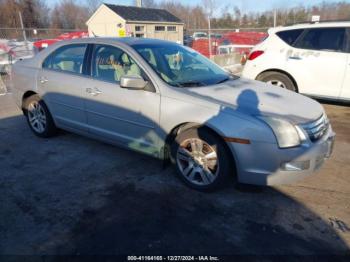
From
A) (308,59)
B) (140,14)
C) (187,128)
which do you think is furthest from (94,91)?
(140,14)

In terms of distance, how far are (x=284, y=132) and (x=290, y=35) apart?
169 inches

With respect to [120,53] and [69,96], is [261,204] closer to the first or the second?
[120,53]

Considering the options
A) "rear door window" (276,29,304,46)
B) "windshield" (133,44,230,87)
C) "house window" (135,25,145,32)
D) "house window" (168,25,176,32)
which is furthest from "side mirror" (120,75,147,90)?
"house window" (168,25,176,32)

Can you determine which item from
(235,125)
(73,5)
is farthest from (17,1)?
(235,125)

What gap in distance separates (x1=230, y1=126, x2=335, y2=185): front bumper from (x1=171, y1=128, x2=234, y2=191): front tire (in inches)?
6.2

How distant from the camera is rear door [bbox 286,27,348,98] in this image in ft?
19.5

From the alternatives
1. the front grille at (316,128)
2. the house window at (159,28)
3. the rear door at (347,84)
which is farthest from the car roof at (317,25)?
the house window at (159,28)

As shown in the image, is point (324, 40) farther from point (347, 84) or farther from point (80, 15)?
point (80, 15)

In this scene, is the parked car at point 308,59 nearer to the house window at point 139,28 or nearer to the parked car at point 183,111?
the parked car at point 183,111

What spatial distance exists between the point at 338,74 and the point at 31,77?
558 cm

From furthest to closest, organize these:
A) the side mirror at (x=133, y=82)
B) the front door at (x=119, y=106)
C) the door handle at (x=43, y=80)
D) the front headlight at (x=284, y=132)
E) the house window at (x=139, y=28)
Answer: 1. the house window at (x=139, y=28)
2. the door handle at (x=43, y=80)
3. the front door at (x=119, y=106)
4. the side mirror at (x=133, y=82)
5. the front headlight at (x=284, y=132)

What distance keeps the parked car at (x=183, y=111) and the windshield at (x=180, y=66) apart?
2 cm

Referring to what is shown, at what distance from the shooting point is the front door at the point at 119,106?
3.57 m

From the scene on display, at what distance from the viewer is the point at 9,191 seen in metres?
3.49
